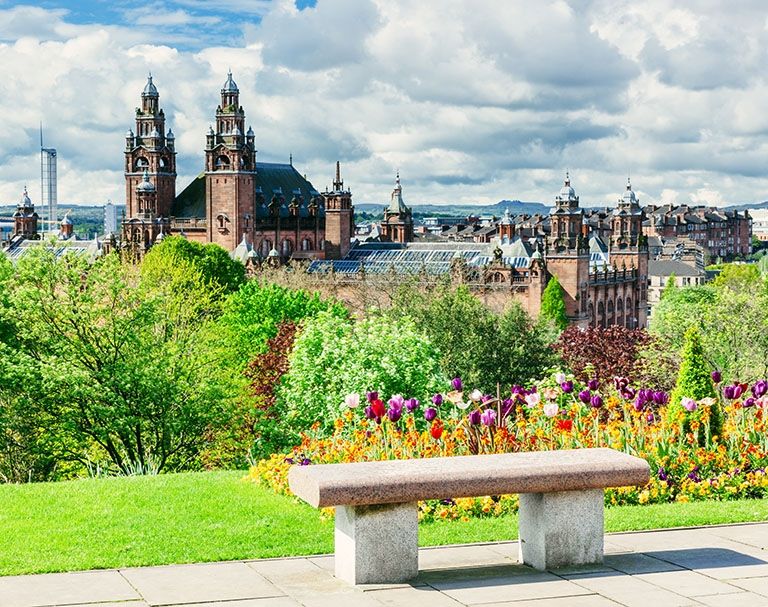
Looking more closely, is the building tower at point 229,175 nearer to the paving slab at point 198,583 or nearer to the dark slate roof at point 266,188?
the dark slate roof at point 266,188

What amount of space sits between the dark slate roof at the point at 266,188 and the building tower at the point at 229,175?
3.93 metres

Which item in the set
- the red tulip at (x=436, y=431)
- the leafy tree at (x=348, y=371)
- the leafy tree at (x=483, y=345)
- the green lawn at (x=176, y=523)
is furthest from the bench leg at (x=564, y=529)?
the leafy tree at (x=483, y=345)

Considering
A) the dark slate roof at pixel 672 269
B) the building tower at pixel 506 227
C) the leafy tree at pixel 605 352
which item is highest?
the building tower at pixel 506 227

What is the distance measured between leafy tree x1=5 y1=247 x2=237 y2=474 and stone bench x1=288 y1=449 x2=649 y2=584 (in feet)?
50.7

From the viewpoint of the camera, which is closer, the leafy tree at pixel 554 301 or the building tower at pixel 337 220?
the leafy tree at pixel 554 301

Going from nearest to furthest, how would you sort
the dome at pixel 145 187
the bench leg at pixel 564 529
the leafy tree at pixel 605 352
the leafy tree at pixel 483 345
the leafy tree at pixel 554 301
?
1. the bench leg at pixel 564 529
2. the leafy tree at pixel 483 345
3. the leafy tree at pixel 605 352
4. the leafy tree at pixel 554 301
5. the dome at pixel 145 187

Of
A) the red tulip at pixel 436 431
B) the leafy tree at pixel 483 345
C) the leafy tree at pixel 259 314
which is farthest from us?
the leafy tree at pixel 483 345

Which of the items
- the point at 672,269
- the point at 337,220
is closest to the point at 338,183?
the point at 337,220

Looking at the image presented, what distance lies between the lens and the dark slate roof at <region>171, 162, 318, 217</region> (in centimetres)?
10931

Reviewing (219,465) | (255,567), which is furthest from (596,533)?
(219,465)

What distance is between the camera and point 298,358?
103ft

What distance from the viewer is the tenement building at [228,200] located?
340 feet

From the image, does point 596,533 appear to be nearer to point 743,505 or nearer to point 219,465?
point 743,505

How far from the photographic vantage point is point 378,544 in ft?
40.5
